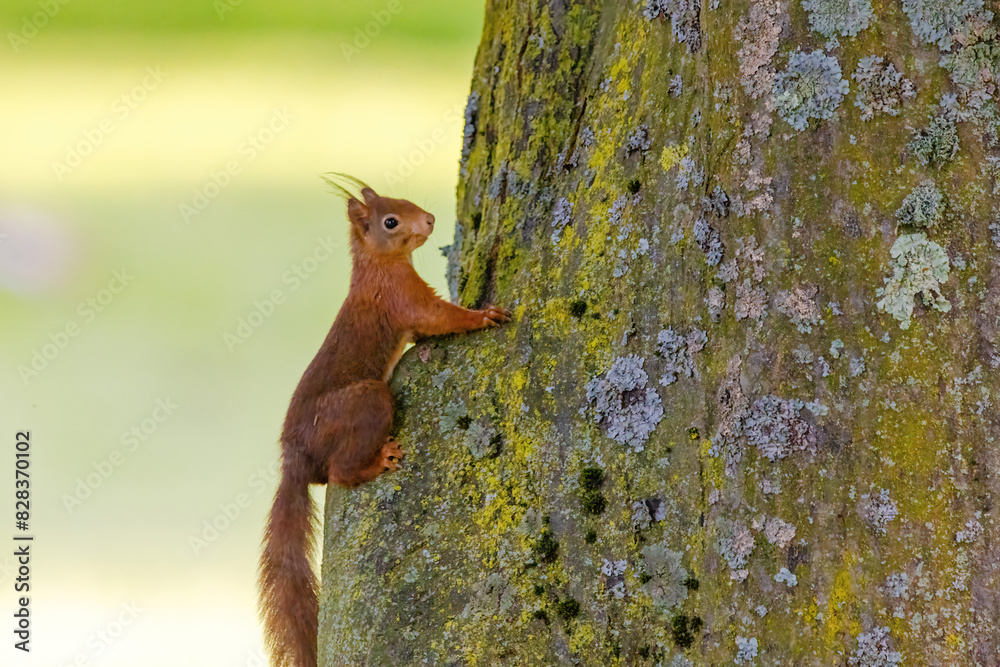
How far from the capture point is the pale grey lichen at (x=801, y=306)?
1650 mm

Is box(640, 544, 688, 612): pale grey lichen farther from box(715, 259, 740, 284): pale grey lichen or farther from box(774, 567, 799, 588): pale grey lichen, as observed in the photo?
box(715, 259, 740, 284): pale grey lichen

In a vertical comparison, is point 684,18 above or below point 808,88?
above

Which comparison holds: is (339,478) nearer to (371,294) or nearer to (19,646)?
(371,294)

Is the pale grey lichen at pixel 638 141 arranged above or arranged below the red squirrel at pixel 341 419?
above

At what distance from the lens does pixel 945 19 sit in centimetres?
168

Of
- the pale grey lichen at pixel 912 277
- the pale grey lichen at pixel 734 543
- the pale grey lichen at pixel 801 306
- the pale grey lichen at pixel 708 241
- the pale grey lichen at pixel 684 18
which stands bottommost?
the pale grey lichen at pixel 734 543

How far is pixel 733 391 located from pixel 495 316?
0.64 meters

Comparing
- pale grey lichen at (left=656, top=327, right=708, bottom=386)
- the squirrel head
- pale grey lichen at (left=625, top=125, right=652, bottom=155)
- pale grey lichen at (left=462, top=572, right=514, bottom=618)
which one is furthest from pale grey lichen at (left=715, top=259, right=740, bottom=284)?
the squirrel head

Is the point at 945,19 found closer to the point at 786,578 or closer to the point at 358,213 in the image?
the point at 786,578

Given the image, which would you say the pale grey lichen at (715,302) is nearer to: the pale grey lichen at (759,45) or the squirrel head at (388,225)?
the pale grey lichen at (759,45)

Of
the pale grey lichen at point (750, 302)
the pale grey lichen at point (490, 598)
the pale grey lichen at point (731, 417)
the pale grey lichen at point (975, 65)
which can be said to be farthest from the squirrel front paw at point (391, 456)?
the pale grey lichen at point (975, 65)

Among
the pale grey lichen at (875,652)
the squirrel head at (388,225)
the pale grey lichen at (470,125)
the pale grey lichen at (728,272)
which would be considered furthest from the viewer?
the squirrel head at (388,225)

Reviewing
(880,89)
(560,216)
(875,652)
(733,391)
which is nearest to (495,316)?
(560,216)

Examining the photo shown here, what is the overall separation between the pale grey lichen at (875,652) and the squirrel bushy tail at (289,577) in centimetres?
143
